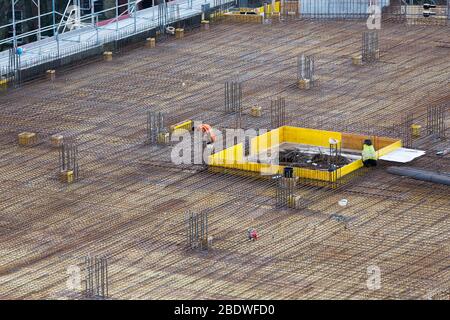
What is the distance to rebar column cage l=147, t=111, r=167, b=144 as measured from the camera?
140 feet

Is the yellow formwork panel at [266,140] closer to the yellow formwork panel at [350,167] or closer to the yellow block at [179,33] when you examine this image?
the yellow formwork panel at [350,167]

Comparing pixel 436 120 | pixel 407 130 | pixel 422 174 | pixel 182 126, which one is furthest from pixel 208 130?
pixel 436 120

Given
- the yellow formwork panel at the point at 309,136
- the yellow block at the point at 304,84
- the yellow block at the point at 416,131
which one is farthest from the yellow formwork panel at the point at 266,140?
the yellow block at the point at 304,84

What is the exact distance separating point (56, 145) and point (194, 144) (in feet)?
11.7

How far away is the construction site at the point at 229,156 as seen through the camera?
3281 centimetres

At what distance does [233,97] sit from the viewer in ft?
154

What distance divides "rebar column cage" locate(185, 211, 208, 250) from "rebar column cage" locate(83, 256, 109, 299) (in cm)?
212

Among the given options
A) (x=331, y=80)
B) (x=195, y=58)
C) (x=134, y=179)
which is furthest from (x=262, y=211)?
(x=195, y=58)

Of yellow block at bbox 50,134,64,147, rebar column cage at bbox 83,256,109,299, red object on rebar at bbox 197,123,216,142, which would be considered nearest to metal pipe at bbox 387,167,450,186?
red object on rebar at bbox 197,123,216,142

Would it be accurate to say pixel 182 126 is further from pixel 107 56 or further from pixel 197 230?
pixel 107 56

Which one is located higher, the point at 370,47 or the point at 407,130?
the point at 407,130

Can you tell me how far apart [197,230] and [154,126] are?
8445 mm

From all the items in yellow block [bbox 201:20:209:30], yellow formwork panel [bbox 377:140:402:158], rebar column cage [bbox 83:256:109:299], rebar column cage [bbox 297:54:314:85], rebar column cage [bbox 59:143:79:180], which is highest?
rebar column cage [bbox 83:256:109:299]

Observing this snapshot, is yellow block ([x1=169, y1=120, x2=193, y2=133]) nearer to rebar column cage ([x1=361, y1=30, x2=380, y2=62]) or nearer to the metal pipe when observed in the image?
the metal pipe
